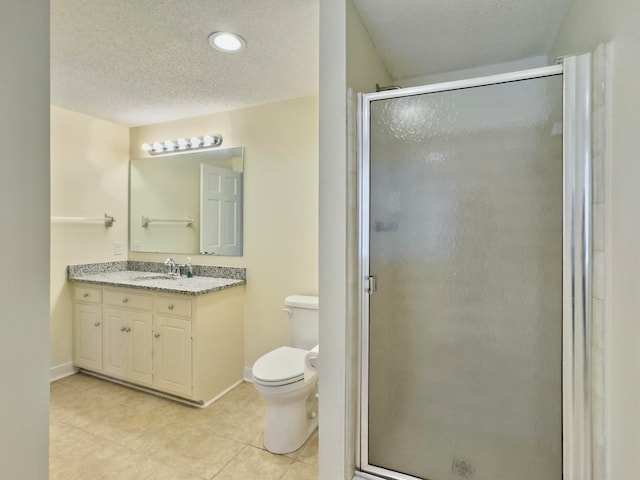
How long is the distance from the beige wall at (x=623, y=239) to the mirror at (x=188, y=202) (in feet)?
7.76

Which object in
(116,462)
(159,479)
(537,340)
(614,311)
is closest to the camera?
(614,311)

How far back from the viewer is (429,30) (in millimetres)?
1624

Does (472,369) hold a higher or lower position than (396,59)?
lower

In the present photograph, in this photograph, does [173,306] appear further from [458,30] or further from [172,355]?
[458,30]

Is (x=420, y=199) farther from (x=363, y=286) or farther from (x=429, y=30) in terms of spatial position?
(x=429, y=30)

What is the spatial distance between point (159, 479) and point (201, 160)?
2.35 m

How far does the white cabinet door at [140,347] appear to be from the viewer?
2.43m

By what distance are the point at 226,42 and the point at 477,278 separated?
A: 1738 mm

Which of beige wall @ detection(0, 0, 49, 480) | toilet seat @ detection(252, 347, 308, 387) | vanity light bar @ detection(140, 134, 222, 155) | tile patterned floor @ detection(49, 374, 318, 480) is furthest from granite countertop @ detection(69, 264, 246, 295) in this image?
beige wall @ detection(0, 0, 49, 480)

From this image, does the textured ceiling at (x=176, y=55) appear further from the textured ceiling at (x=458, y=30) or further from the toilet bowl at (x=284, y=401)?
the toilet bowl at (x=284, y=401)

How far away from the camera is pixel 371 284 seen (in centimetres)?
147

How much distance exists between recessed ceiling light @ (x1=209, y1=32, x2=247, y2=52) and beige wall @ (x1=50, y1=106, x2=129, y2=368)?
1.83 meters

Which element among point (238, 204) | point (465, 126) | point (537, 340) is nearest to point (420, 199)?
point (465, 126)

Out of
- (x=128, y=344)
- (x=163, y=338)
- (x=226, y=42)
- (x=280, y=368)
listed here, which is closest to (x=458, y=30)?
(x=226, y=42)
